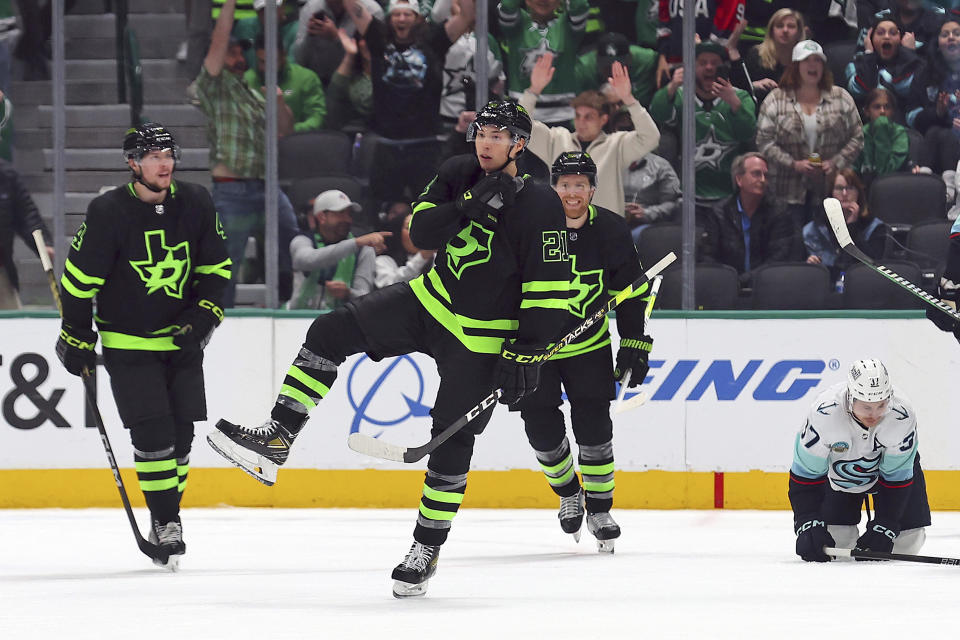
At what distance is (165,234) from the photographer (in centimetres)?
470

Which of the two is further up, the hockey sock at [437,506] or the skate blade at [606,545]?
the hockey sock at [437,506]

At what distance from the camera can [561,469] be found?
5.35 m

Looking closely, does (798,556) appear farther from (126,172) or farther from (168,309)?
(126,172)

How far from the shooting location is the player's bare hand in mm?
6809

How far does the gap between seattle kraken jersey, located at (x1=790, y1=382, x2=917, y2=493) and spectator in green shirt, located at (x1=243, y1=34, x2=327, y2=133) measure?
9.63ft

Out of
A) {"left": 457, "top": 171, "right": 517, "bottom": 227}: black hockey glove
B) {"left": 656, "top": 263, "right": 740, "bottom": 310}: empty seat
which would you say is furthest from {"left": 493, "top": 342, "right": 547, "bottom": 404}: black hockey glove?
{"left": 656, "top": 263, "right": 740, "bottom": 310}: empty seat

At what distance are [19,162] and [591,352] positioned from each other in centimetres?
305

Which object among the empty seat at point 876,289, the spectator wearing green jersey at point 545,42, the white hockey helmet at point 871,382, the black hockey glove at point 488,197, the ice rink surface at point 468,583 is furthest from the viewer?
the spectator wearing green jersey at point 545,42

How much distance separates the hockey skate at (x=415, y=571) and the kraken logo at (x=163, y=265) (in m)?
1.23

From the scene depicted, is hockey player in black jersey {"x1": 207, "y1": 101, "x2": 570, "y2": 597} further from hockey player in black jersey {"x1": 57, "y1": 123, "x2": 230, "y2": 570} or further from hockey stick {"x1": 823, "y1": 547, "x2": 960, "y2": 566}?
hockey stick {"x1": 823, "y1": 547, "x2": 960, "y2": 566}

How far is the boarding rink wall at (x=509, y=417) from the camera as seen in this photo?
647 centimetres

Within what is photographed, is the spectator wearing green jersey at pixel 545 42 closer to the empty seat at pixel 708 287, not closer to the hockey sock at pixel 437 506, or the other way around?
the empty seat at pixel 708 287

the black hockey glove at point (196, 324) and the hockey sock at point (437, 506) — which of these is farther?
the black hockey glove at point (196, 324)

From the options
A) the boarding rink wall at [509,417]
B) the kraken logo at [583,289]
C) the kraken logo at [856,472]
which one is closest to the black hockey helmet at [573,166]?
the kraken logo at [583,289]
